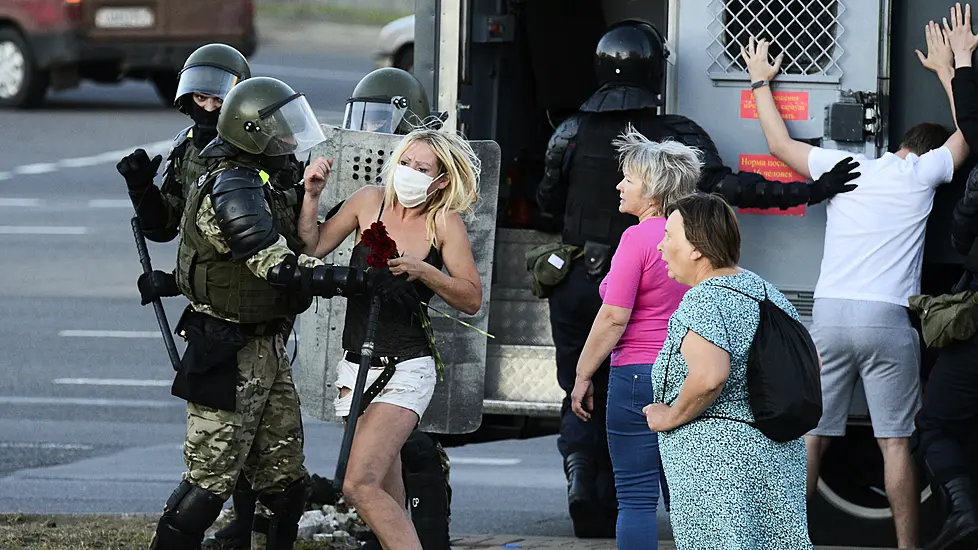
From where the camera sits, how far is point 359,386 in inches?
200

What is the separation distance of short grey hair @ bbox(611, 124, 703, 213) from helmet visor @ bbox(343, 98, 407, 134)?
1356 millimetres

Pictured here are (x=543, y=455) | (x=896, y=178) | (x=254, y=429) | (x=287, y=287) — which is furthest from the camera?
(x=543, y=455)

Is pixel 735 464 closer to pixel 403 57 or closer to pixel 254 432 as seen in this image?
pixel 254 432

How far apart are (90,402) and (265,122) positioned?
18.0 ft

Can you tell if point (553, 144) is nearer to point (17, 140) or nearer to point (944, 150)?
point (944, 150)

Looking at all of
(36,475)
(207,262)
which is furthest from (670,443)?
(36,475)

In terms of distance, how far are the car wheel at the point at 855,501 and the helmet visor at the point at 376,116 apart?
2.40 meters

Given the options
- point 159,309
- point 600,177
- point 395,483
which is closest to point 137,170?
point 159,309

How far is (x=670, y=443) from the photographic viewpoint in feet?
14.8

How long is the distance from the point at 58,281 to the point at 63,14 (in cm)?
668

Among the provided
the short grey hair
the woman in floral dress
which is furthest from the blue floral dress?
the short grey hair

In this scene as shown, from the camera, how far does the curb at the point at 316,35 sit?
2755cm

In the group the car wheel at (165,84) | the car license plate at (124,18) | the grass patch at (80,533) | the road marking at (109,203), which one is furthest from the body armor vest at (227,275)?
the car wheel at (165,84)

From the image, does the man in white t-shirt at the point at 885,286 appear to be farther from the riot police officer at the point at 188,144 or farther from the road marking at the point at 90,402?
the road marking at the point at 90,402
